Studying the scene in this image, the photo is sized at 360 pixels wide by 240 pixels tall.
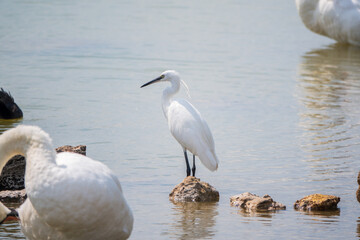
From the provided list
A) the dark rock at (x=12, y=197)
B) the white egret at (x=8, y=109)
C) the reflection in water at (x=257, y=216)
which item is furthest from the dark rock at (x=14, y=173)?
the white egret at (x=8, y=109)

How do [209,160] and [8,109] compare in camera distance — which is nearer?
[209,160]

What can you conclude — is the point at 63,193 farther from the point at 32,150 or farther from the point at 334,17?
the point at 334,17

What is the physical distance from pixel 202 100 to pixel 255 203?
6.88 metres

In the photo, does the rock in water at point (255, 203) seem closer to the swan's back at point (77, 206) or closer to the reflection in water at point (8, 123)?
the swan's back at point (77, 206)

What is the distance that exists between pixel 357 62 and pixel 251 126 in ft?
27.4

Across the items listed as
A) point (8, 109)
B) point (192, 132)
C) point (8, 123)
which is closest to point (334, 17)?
point (8, 109)

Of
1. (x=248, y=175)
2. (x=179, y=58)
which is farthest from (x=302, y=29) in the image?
(x=248, y=175)

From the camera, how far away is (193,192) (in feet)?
28.4

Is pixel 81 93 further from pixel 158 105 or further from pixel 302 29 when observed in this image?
pixel 302 29

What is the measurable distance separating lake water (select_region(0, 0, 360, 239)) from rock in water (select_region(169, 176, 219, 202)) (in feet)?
0.41

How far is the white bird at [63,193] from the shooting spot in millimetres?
5840

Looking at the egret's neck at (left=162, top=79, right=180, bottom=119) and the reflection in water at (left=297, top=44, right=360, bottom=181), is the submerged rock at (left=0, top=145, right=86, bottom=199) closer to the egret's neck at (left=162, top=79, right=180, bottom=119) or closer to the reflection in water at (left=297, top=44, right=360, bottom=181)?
the egret's neck at (left=162, top=79, right=180, bottom=119)

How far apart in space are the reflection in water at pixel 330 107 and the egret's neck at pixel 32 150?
484 centimetres

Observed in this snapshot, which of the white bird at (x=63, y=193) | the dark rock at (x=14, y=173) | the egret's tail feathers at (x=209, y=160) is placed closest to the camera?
the white bird at (x=63, y=193)
